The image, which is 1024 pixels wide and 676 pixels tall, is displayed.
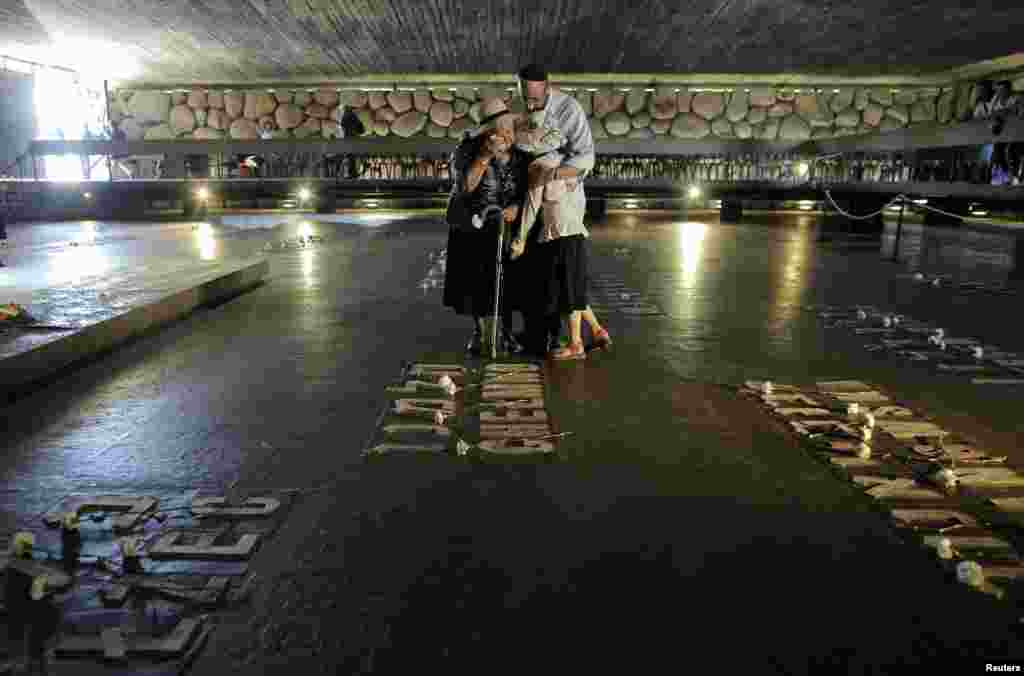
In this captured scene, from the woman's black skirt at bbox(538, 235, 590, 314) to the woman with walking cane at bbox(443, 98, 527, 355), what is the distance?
0.23 meters

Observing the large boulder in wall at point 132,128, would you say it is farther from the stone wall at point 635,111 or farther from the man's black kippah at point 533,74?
the man's black kippah at point 533,74

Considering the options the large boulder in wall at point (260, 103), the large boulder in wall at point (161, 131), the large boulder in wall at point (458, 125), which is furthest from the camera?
the large boulder in wall at point (161, 131)

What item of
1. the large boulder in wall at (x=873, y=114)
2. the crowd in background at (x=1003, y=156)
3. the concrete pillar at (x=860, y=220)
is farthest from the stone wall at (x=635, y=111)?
the crowd in background at (x=1003, y=156)

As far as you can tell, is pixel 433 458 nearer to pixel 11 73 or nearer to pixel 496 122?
pixel 496 122

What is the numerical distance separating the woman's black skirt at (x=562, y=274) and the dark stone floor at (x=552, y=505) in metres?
0.43

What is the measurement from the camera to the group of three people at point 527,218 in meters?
4.21

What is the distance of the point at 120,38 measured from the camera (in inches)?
685

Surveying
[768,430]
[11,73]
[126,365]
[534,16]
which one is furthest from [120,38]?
[768,430]

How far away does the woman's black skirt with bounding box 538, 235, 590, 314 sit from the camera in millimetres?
4488

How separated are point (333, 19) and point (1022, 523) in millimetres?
15575

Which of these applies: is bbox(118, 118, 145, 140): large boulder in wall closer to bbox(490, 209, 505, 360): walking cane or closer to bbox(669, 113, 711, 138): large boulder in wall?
bbox(669, 113, 711, 138): large boulder in wall

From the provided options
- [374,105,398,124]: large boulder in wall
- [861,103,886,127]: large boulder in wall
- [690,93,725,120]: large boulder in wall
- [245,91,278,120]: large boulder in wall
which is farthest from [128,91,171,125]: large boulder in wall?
[861,103,886,127]: large boulder in wall

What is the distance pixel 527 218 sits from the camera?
4445 mm

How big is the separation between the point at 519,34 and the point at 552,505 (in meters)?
15.7
